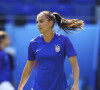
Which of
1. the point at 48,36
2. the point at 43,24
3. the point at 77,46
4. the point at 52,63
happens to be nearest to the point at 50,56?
the point at 52,63

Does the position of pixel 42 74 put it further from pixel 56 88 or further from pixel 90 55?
pixel 90 55

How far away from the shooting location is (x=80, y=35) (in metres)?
7.88

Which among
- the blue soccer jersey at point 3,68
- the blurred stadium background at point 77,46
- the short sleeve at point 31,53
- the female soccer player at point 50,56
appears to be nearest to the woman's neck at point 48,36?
the female soccer player at point 50,56

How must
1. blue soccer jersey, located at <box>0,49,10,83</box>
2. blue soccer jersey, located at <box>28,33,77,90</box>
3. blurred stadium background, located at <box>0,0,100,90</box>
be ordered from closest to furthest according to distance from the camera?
1. blue soccer jersey, located at <box>28,33,77,90</box>
2. blue soccer jersey, located at <box>0,49,10,83</box>
3. blurred stadium background, located at <box>0,0,100,90</box>

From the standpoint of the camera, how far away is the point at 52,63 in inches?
137

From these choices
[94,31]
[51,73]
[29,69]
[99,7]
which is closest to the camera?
[51,73]

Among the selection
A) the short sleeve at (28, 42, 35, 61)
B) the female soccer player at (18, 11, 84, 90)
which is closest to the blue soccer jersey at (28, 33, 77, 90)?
the female soccer player at (18, 11, 84, 90)

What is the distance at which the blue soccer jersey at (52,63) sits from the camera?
3496 millimetres

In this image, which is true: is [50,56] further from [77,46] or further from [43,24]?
[77,46]

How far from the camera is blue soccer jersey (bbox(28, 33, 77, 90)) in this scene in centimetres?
350

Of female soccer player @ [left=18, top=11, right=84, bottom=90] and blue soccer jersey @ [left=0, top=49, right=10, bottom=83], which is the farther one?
blue soccer jersey @ [left=0, top=49, right=10, bottom=83]

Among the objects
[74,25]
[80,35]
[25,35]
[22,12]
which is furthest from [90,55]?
[74,25]

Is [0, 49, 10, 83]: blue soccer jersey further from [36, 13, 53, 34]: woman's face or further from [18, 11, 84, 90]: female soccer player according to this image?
[36, 13, 53, 34]: woman's face

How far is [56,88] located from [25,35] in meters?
4.48
